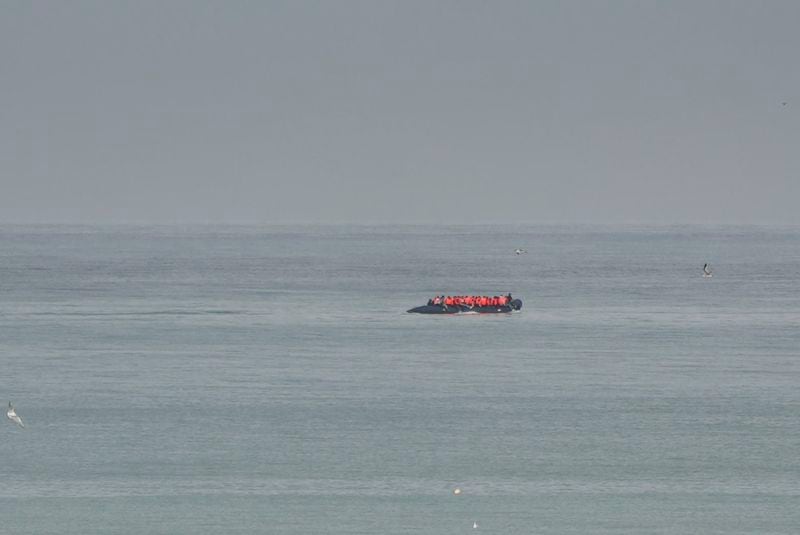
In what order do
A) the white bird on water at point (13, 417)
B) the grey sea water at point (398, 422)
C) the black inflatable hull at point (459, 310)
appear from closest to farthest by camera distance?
1. the grey sea water at point (398, 422)
2. the white bird on water at point (13, 417)
3. the black inflatable hull at point (459, 310)

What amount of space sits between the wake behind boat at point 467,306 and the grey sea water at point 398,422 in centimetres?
242

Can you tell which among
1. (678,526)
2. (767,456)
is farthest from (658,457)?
(678,526)

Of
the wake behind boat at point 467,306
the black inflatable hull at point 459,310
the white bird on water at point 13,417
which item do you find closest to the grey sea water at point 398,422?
the white bird on water at point 13,417

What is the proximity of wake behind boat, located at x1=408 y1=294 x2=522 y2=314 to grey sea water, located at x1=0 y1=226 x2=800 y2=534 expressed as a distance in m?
2.42

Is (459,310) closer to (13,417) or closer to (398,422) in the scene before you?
(398,422)

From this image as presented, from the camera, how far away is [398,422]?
60.5 meters

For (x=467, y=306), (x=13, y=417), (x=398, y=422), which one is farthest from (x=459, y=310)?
(x=13, y=417)

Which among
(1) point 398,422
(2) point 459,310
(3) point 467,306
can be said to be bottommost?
(1) point 398,422

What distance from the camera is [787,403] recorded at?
213 feet

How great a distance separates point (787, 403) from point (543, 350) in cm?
2252

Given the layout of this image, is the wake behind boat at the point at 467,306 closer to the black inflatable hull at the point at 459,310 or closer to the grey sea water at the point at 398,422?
the black inflatable hull at the point at 459,310

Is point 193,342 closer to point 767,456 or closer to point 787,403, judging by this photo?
point 787,403

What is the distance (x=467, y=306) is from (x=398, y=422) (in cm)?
5286

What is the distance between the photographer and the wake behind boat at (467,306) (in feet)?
369
